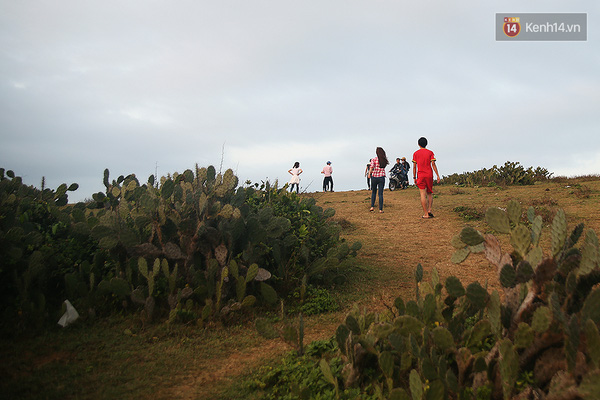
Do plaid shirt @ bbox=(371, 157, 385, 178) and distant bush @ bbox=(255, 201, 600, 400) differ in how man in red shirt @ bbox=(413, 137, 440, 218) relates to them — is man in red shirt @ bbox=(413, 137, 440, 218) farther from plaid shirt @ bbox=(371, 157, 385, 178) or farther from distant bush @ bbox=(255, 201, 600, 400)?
distant bush @ bbox=(255, 201, 600, 400)

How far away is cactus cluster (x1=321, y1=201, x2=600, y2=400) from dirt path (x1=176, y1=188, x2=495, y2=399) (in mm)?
391

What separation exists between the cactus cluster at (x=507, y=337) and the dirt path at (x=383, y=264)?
0.39 metres

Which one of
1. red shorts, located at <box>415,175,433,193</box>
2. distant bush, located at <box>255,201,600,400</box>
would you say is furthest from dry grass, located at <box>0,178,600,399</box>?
red shorts, located at <box>415,175,433,193</box>

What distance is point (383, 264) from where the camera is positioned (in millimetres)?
6469

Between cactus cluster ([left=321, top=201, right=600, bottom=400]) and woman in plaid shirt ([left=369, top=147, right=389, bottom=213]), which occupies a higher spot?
woman in plaid shirt ([left=369, top=147, right=389, bottom=213])

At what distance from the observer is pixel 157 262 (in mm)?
3945

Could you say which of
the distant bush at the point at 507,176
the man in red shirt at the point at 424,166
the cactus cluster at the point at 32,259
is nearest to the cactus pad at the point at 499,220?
the cactus cluster at the point at 32,259

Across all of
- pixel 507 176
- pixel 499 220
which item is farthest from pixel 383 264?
pixel 507 176

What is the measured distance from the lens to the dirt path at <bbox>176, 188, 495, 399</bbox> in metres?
3.09

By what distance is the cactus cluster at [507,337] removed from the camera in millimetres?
2025

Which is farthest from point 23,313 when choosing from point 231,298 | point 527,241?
point 527,241

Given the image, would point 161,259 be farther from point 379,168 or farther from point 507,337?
point 379,168

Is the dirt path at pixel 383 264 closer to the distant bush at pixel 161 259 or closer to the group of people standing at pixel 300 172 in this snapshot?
the distant bush at pixel 161 259

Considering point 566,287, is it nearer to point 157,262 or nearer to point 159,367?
point 159,367
